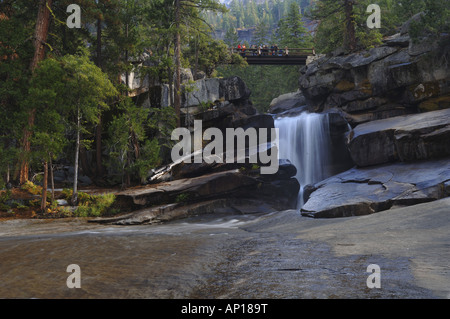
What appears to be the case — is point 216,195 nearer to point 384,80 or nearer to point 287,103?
point 384,80

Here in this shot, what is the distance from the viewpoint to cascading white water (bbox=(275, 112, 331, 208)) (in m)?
20.2

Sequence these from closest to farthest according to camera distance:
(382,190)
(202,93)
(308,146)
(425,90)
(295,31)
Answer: (382,190), (425,90), (308,146), (202,93), (295,31)

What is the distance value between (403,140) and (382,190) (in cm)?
377

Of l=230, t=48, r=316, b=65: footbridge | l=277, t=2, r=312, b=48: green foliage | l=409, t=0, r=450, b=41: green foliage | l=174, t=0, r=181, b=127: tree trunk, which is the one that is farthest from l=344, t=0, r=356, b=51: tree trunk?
l=277, t=2, r=312, b=48: green foliage

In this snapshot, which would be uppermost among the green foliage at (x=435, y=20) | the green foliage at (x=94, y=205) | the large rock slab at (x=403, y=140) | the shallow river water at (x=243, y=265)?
the green foliage at (x=435, y=20)

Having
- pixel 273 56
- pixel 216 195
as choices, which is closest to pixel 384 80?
pixel 273 56

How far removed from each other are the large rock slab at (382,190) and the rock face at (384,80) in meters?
9.45

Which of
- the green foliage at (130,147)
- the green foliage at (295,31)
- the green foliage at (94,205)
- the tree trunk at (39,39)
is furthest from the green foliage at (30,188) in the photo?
the green foliage at (295,31)

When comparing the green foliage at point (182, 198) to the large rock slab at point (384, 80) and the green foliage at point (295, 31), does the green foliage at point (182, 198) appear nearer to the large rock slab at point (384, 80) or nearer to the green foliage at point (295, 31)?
the large rock slab at point (384, 80)

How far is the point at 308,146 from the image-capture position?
831 inches

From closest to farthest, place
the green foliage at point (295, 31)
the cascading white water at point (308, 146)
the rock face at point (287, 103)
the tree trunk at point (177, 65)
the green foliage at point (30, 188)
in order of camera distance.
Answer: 1. the green foliage at point (30, 188)
2. the cascading white water at point (308, 146)
3. the tree trunk at point (177, 65)
4. the rock face at point (287, 103)
5. the green foliage at point (295, 31)

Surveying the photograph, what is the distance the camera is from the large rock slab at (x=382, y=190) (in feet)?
34.0

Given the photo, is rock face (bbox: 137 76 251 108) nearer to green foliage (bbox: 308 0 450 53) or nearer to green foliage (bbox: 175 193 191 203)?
green foliage (bbox: 308 0 450 53)

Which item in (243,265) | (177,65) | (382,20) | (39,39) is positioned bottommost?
(243,265)
